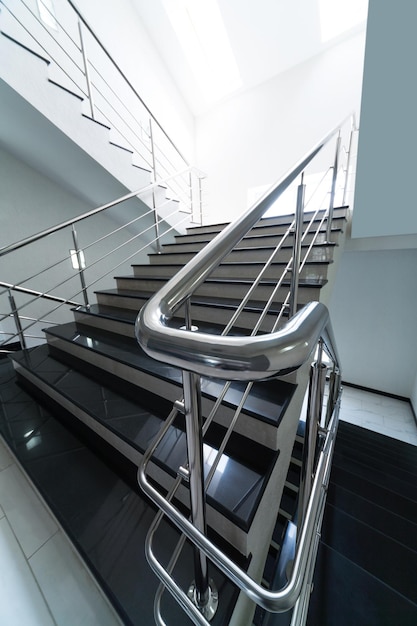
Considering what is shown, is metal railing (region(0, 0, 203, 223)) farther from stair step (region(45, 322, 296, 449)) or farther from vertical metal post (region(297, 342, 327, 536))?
vertical metal post (region(297, 342, 327, 536))

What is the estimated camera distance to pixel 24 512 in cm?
99

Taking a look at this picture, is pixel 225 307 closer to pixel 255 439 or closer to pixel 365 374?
pixel 255 439

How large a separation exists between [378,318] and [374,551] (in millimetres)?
3367

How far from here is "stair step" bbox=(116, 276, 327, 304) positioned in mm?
1212

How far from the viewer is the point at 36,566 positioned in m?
0.82

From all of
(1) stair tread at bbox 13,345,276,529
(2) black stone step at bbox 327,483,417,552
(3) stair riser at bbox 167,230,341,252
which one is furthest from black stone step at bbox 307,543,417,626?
(3) stair riser at bbox 167,230,341,252

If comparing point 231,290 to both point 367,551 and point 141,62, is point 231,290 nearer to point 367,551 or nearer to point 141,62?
point 367,551

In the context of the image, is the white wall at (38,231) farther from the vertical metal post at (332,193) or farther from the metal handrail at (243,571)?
the metal handrail at (243,571)

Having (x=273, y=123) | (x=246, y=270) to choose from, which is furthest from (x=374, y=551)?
(x=273, y=123)

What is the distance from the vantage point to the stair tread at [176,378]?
0.85 m

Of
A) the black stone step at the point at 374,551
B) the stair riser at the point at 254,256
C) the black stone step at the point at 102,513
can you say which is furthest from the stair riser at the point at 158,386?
the stair riser at the point at 254,256

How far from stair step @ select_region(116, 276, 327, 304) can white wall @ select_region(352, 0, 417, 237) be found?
2.49ft

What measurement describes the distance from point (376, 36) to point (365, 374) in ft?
12.7

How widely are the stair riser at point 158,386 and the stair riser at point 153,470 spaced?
25cm
